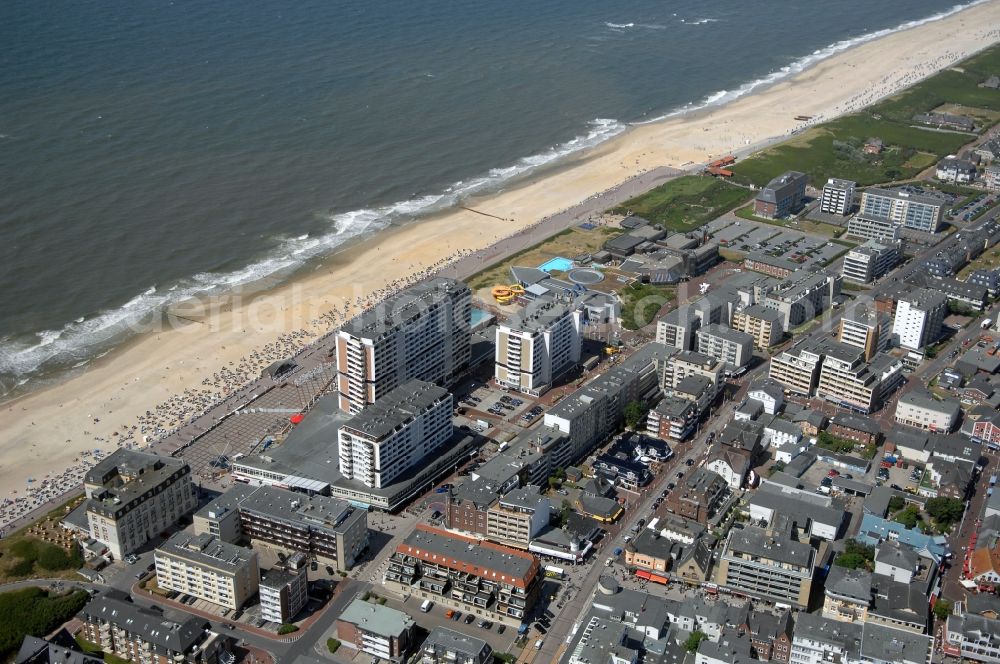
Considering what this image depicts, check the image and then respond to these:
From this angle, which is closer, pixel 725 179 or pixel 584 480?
pixel 584 480

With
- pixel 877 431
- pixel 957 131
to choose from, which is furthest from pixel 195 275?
pixel 957 131

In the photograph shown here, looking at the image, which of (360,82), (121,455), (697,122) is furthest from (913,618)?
(360,82)

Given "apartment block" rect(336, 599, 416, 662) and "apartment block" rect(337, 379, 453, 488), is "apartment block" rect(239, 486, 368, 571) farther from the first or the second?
"apartment block" rect(336, 599, 416, 662)

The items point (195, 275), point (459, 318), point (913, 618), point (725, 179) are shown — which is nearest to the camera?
point (913, 618)

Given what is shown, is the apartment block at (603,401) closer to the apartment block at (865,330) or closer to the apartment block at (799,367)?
the apartment block at (799,367)

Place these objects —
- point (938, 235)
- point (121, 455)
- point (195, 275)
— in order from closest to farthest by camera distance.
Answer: point (121, 455)
point (195, 275)
point (938, 235)

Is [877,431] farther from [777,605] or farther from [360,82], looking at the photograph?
[360,82]
